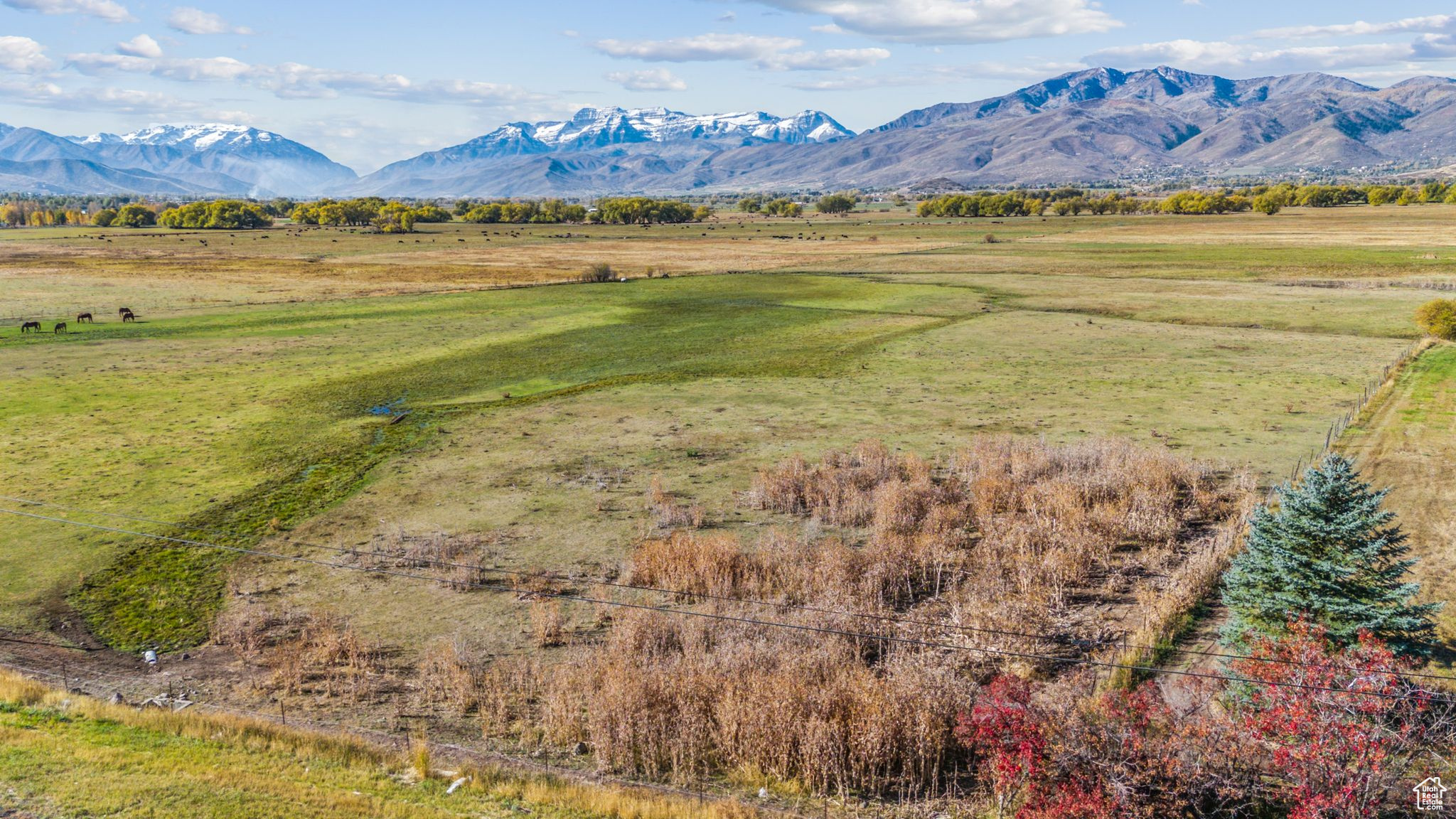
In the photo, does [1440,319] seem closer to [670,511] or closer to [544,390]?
[670,511]

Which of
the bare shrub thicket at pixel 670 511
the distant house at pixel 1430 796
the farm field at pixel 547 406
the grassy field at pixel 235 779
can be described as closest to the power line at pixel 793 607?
the farm field at pixel 547 406

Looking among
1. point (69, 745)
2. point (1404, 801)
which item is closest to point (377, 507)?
point (69, 745)

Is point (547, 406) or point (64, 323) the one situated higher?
point (64, 323)

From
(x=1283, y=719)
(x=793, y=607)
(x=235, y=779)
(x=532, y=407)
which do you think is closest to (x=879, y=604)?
(x=793, y=607)

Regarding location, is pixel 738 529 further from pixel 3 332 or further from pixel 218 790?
pixel 3 332

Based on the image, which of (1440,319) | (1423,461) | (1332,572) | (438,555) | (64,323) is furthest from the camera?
(64,323)

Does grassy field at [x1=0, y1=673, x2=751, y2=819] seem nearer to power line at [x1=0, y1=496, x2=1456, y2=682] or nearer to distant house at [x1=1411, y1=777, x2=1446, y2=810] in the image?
power line at [x1=0, y1=496, x2=1456, y2=682]

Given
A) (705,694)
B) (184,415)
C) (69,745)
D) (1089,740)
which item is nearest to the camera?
(1089,740)
